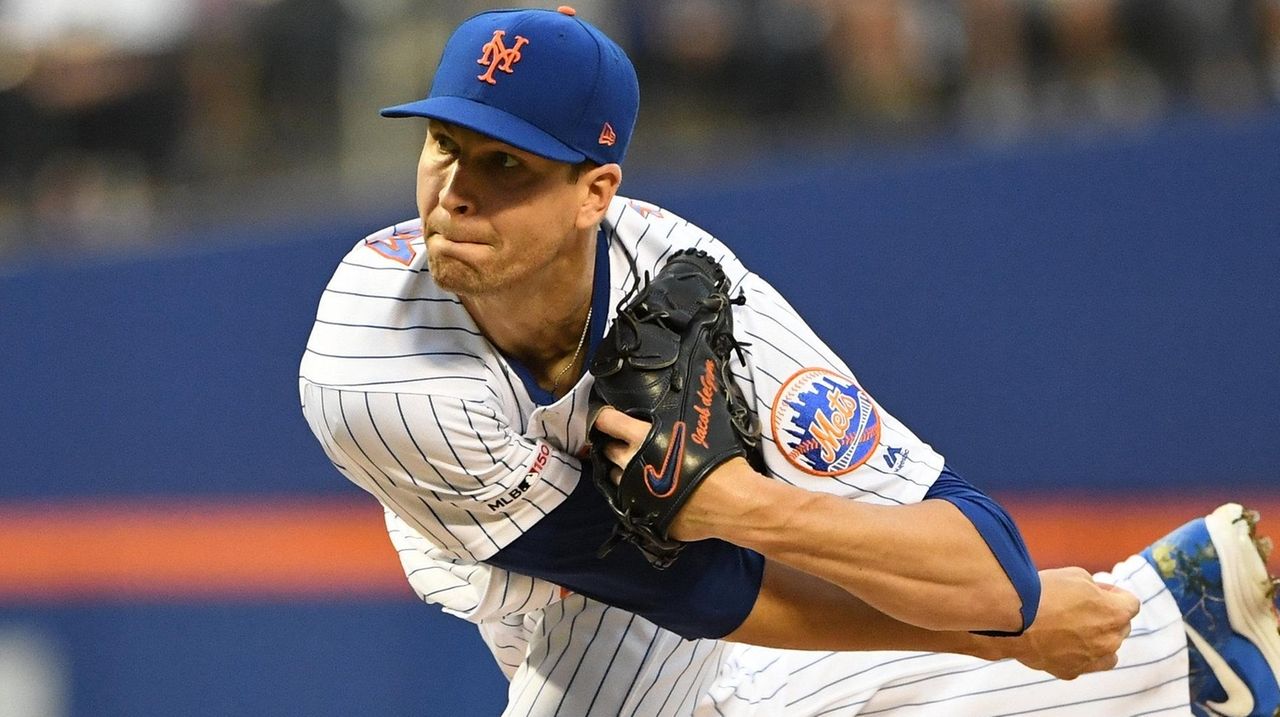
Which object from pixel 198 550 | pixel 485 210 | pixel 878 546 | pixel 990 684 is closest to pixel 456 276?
pixel 485 210

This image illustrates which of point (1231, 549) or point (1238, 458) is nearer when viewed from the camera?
point (1231, 549)

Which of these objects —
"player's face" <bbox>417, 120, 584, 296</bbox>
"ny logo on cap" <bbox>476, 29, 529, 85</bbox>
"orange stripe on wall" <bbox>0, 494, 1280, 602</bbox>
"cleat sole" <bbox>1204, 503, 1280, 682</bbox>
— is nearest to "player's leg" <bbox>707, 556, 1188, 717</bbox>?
"cleat sole" <bbox>1204, 503, 1280, 682</bbox>

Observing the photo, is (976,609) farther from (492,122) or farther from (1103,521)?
(1103,521)

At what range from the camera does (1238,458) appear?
4.61 meters

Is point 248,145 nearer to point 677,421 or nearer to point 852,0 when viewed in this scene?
point 852,0

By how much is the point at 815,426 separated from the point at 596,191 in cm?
55

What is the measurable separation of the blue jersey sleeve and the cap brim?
582mm

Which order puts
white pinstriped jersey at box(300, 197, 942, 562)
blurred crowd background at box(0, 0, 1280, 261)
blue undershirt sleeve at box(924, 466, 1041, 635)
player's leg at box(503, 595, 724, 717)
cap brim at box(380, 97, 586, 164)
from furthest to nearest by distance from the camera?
1. blurred crowd background at box(0, 0, 1280, 261)
2. player's leg at box(503, 595, 724, 717)
3. blue undershirt sleeve at box(924, 466, 1041, 635)
4. white pinstriped jersey at box(300, 197, 942, 562)
5. cap brim at box(380, 97, 586, 164)

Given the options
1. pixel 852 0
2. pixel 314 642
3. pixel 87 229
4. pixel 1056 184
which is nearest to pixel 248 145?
pixel 87 229

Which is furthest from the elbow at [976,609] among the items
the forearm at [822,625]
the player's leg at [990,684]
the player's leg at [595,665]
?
the player's leg at [595,665]

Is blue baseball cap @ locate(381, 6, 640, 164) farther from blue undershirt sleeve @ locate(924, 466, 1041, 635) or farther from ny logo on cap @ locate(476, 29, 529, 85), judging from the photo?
blue undershirt sleeve @ locate(924, 466, 1041, 635)

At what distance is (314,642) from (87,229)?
221 centimetres

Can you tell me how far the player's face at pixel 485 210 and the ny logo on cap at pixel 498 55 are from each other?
10 cm

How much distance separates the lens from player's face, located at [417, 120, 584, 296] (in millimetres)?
2508
